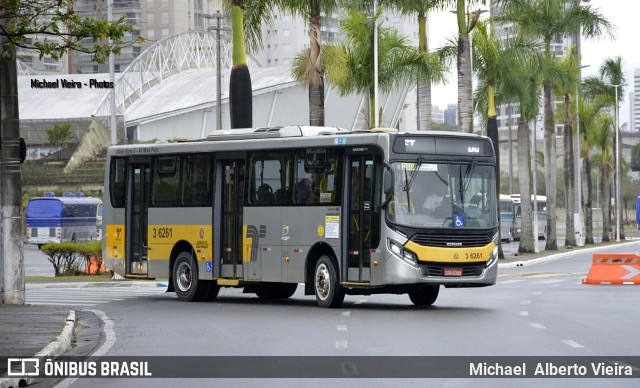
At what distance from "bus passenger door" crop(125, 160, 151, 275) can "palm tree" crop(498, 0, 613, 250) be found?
25.2 metres

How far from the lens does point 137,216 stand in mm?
28875

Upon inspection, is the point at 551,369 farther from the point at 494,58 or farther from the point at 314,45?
the point at 494,58

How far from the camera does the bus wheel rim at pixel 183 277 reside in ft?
90.1

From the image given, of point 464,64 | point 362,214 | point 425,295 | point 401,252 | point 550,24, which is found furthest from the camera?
point 550,24

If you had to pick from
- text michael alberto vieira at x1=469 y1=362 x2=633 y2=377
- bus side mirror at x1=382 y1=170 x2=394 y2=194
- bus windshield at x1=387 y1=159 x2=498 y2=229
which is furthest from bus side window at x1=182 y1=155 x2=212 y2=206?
text michael alberto vieira at x1=469 y1=362 x2=633 y2=377

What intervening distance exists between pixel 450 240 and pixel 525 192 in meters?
Answer: 39.2

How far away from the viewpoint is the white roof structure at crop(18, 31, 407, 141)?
13062 cm

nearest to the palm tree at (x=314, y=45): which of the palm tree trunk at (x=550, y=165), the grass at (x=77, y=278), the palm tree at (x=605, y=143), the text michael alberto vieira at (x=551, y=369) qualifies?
the grass at (x=77, y=278)

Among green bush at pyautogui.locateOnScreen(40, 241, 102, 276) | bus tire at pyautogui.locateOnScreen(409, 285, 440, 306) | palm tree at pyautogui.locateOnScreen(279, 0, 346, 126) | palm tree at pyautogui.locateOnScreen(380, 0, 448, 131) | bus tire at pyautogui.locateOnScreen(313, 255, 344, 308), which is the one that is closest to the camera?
bus tire at pyautogui.locateOnScreen(313, 255, 344, 308)

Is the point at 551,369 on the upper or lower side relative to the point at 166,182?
lower

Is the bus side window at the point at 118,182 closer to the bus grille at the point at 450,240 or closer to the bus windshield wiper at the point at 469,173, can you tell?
the bus grille at the point at 450,240

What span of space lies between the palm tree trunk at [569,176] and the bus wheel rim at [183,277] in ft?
170

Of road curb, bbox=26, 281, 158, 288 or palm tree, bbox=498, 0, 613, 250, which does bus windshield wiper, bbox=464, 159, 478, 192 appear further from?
palm tree, bbox=498, 0, 613, 250

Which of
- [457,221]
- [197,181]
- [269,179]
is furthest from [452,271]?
[197,181]
